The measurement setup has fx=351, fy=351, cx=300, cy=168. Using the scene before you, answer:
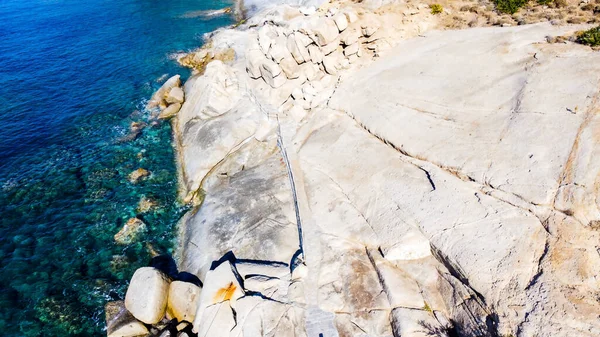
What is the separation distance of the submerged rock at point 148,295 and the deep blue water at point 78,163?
1942mm

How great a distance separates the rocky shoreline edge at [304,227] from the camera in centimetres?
1391

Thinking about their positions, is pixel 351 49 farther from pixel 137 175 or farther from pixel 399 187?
pixel 137 175

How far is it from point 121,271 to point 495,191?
2059 cm

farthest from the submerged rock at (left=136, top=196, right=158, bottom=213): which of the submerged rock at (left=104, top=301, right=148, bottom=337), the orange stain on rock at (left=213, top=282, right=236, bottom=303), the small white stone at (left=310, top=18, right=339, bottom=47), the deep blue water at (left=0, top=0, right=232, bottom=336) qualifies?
the small white stone at (left=310, top=18, right=339, bottom=47)

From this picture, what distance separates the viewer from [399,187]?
1764 centimetres

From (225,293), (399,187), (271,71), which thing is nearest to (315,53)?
(271,71)

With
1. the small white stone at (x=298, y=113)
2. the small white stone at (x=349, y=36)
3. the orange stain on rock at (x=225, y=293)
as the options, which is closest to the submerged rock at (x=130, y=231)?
the orange stain on rock at (x=225, y=293)

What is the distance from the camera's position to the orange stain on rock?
1639 cm

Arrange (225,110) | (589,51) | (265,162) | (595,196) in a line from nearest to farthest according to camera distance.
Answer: (595,196), (589,51), (265,162), (225,110)

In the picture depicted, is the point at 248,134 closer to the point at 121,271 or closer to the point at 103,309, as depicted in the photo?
the point at 121,271

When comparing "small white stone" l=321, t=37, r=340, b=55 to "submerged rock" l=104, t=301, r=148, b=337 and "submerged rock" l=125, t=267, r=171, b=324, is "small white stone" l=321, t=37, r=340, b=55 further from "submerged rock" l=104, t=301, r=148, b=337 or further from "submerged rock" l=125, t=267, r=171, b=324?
"submerged rock" l=104, t=301, r=148, b=337

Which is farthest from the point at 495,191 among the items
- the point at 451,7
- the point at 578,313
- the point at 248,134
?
the point at 451,7

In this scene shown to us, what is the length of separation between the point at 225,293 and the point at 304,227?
513cm

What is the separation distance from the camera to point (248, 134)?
1058 inches
